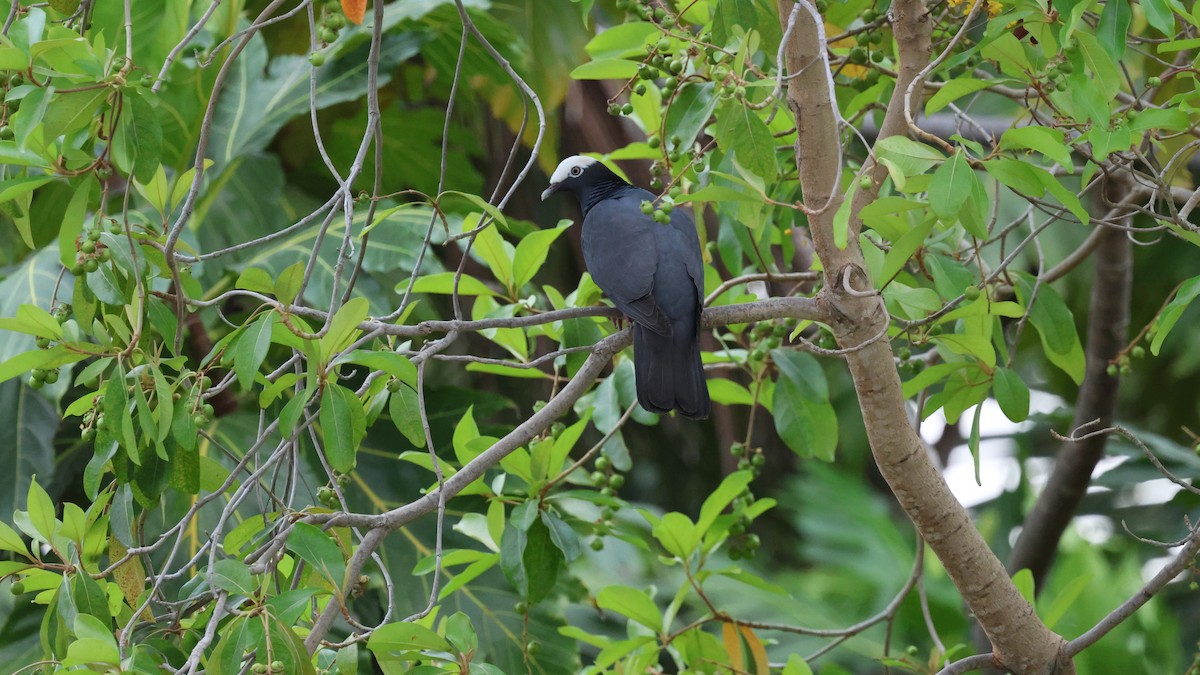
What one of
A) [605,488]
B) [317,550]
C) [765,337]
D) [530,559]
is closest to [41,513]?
[317,550]

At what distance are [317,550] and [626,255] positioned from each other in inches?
45.3

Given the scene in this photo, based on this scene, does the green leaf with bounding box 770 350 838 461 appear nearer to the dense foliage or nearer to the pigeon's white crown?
the dense foliage

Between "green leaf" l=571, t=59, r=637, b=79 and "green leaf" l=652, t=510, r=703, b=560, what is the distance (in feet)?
2.54

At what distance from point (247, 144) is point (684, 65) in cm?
203

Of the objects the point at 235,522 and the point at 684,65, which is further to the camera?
the point at 235,522

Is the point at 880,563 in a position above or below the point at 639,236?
below

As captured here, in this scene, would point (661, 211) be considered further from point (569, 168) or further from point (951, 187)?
point (569, 168)

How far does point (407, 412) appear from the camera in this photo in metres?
1.59

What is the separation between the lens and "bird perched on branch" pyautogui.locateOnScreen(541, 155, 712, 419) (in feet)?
6.81

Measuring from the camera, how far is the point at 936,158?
1.33m

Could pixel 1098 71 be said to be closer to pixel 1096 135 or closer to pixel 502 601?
pixel 1096 135

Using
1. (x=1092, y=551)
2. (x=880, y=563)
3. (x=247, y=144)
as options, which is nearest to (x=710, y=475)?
(x=880, y=563)

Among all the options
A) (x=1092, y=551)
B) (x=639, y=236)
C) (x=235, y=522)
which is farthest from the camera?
(x=1092, y=551)

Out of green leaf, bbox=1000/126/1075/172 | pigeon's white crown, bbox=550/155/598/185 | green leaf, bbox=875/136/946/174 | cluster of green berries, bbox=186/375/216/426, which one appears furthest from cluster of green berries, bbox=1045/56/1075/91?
pigeon's white crown, bbox=550/155/598/185
